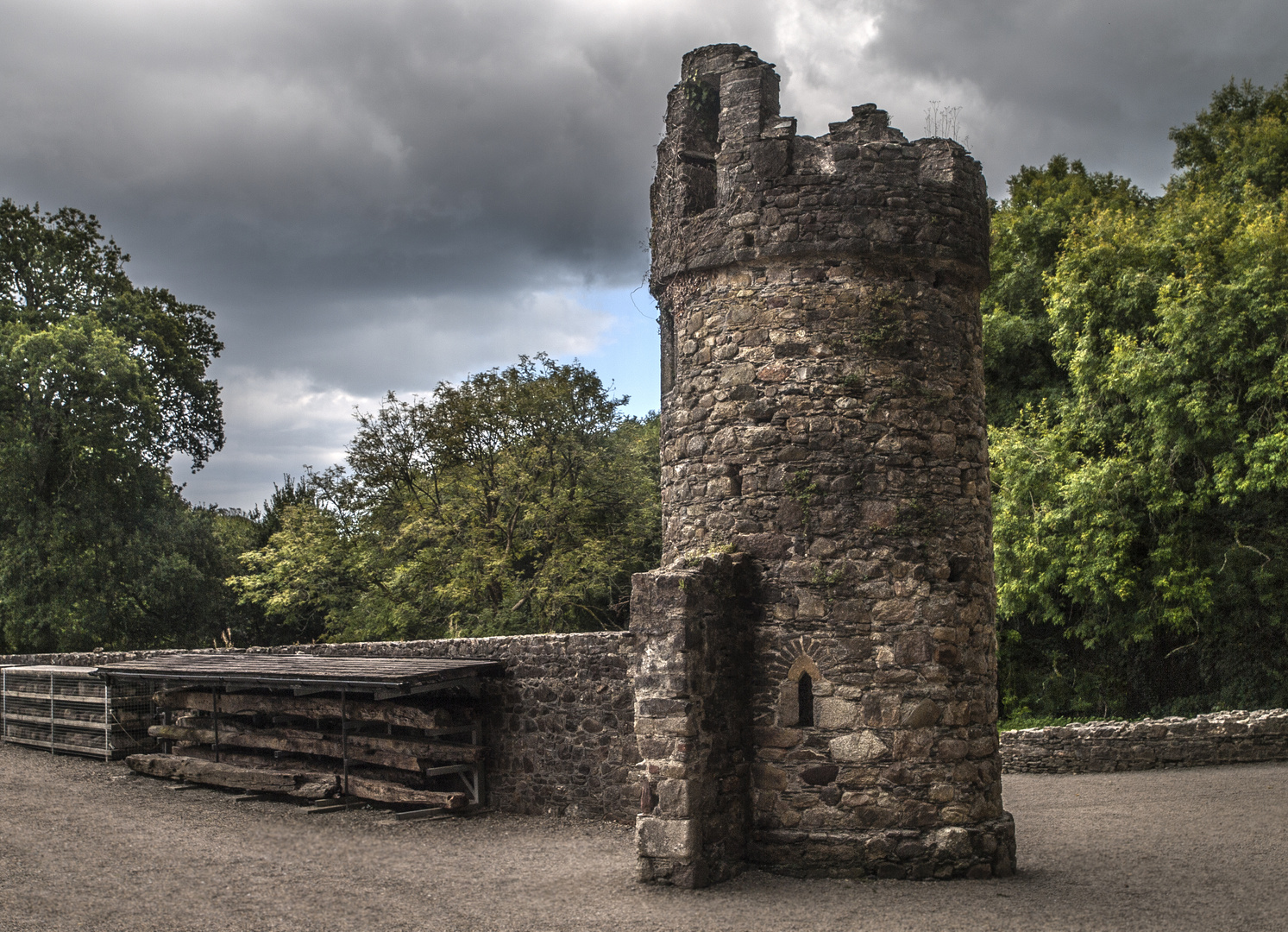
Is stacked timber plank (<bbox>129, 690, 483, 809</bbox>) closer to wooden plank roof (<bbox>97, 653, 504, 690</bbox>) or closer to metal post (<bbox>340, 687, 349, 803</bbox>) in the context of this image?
metal post (<bbox>340, 687, 349, 803</bbox>)

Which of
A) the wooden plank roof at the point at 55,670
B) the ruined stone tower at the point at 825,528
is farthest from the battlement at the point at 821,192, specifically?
the wooden plank roof at the point at 55,670

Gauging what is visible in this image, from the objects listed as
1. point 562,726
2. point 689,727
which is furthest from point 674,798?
point 562,726

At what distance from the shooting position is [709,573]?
319 inches

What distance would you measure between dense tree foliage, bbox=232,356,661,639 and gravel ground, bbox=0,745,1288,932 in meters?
11.6

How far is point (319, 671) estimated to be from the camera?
11.5 m

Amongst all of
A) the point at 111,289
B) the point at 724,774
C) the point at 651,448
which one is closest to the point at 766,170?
the point at 724,774

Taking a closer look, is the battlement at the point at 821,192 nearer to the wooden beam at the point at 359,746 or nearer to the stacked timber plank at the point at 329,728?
the stacked timber plank at the point at 329,728

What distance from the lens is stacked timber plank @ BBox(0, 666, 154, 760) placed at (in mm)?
15469

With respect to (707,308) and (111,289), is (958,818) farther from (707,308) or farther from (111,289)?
(111,289)

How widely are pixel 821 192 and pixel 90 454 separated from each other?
77.0 feet

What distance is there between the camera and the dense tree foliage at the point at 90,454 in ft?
82.5

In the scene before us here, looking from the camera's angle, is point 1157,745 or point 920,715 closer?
point 920,715

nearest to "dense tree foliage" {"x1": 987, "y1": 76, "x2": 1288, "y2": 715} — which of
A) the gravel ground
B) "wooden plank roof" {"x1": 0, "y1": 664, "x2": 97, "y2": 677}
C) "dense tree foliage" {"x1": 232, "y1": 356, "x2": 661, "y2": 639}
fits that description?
the gravel ground

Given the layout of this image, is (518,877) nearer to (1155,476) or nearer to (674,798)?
(674,798)
